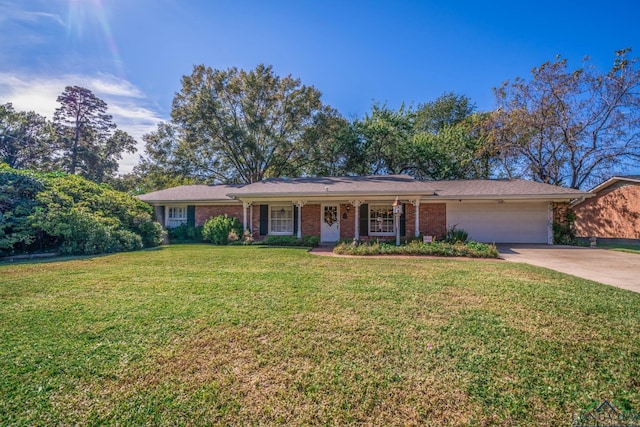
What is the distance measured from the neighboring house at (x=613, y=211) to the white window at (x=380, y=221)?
33.0 feet

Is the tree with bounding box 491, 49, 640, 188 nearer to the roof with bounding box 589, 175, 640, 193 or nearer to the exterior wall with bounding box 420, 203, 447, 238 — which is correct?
the roof with bounding box 589, 175, 640, 193

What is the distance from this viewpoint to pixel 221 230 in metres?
12.8

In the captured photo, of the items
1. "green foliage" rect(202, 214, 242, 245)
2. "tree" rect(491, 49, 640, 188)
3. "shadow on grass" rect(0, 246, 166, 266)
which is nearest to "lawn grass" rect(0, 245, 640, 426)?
"shadow on grass" rect(0, 246, 166, 266)

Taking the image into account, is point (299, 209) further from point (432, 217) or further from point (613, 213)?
point (613, 213)

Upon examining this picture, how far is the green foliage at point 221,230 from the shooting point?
41.9 ft

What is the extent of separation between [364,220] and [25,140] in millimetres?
34035

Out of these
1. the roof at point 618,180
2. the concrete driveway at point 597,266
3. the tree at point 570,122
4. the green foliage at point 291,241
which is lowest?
the concrete driveway at point 597,266

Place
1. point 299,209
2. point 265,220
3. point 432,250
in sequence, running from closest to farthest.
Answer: point 432,250 → point 299,209 → point 265,220

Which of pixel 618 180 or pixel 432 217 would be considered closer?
pixel 432 217

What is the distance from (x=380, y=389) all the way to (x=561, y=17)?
14.1m

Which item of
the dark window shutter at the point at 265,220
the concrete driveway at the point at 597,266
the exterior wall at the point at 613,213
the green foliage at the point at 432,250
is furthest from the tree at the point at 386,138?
the concrete driveway at the point at 597,266

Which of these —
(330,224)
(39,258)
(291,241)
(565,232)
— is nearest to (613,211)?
(565,232)

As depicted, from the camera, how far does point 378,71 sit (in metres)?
15.2

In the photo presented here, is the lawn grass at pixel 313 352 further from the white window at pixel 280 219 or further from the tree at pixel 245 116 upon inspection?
the tree at pixel 245 116
